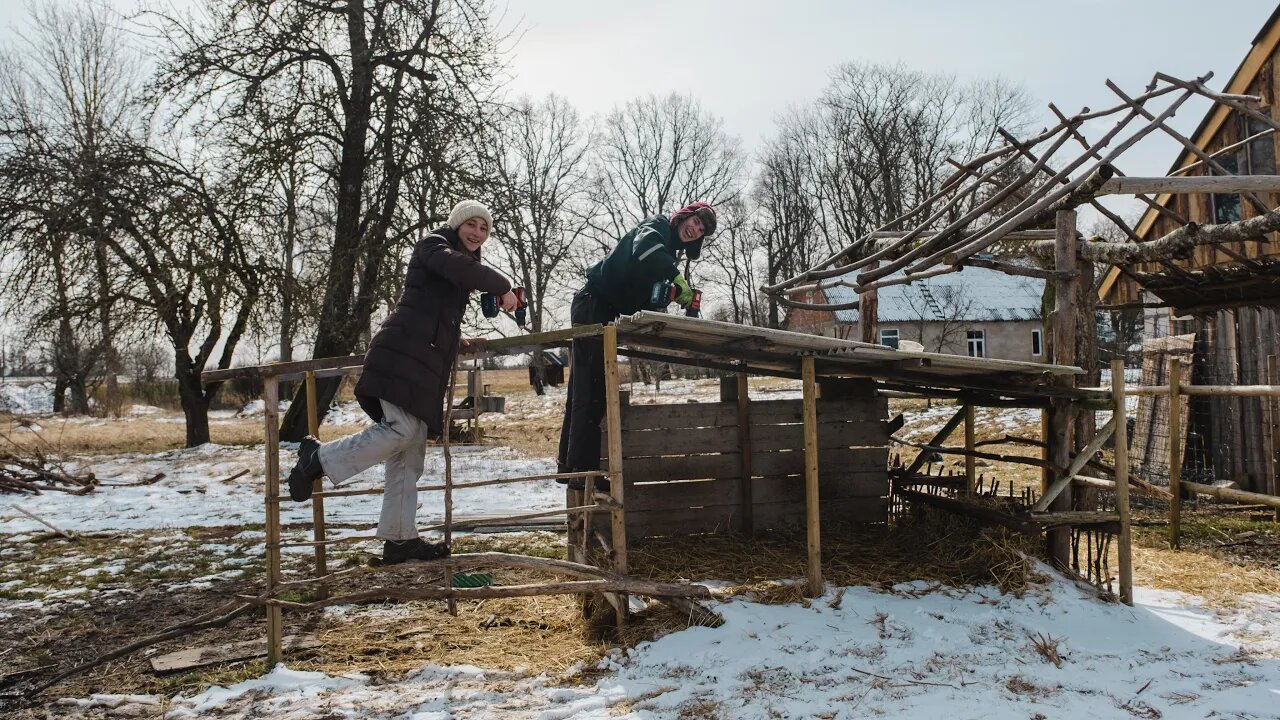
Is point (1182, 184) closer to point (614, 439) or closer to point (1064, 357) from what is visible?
point (1064, 357)

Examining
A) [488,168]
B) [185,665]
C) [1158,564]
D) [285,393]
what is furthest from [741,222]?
[185,665]

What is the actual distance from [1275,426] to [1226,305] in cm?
137

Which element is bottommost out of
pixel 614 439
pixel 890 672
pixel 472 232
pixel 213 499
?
pixel 890 672

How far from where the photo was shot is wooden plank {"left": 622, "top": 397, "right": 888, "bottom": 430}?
641 cm

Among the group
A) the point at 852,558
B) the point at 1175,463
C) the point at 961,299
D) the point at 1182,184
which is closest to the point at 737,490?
the point at 852,558

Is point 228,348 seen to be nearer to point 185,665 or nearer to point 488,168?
point 488,168

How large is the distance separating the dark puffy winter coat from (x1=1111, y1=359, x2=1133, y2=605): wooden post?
402 cm

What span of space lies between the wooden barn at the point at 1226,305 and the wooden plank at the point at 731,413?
3630 millimetres

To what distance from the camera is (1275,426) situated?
28.9 ft

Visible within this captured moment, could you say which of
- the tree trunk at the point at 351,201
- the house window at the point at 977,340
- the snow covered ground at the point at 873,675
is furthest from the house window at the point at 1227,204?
the house window at the point at 977,340

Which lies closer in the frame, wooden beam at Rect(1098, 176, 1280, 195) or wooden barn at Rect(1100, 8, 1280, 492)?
wooden beam at Rect(1098, 176, 1280, 195)

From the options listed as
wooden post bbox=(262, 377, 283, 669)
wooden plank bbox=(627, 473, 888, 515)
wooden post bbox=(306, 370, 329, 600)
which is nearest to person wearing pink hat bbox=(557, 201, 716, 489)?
wooden plank bbox=(627, 473, 888, 515)

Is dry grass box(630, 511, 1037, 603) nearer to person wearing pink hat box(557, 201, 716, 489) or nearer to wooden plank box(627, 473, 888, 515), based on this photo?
wooden plank box(627, 473, 888, 515)

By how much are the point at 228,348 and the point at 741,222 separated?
28330mm
